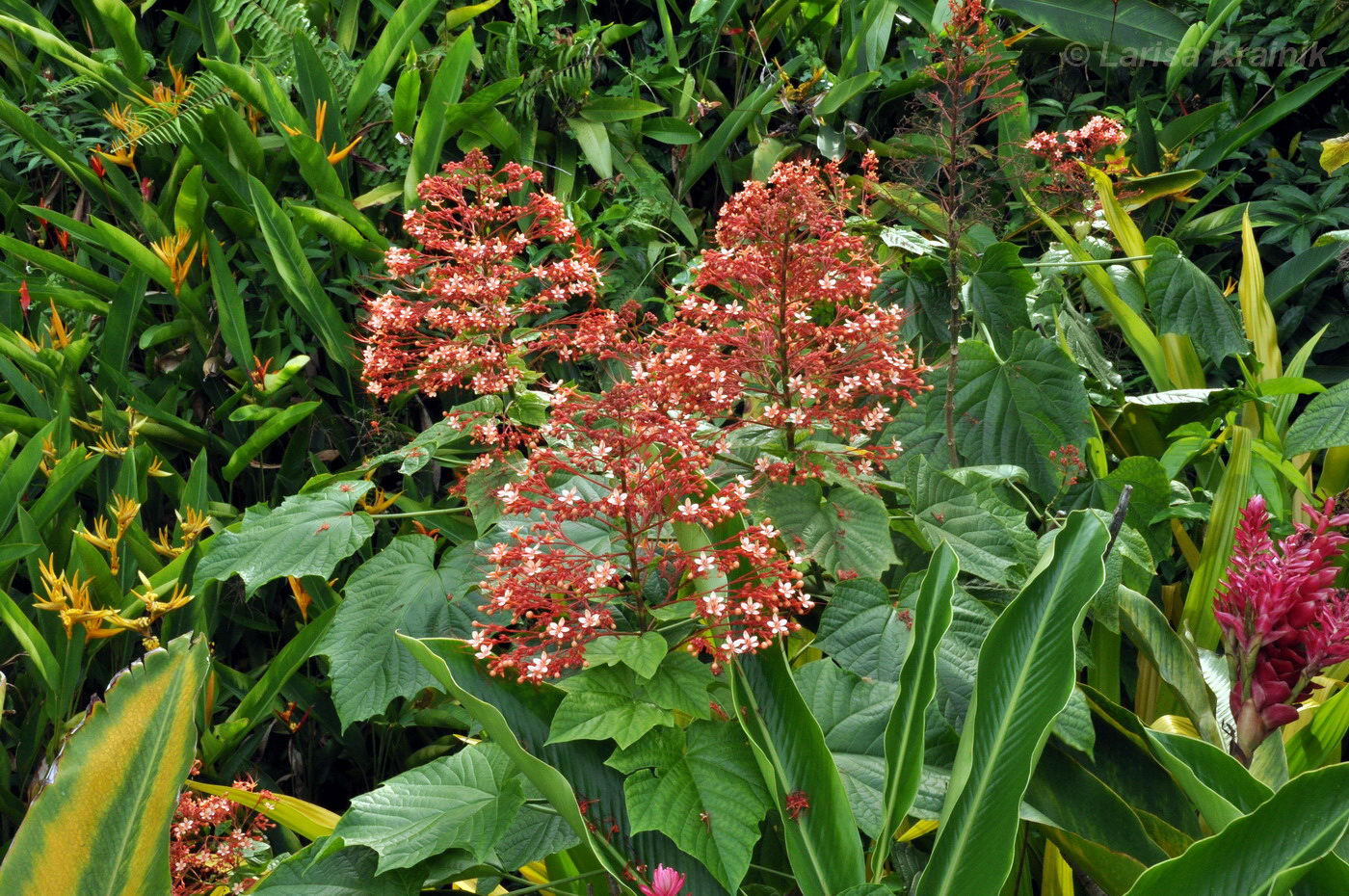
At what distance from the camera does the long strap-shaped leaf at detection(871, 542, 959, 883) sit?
38.1 inches

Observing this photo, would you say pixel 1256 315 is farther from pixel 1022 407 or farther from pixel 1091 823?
pixel 1091 823

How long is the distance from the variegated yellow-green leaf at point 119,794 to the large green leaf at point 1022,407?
44.3 inches

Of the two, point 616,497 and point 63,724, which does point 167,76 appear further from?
point 616,497

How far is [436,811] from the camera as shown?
105 cm

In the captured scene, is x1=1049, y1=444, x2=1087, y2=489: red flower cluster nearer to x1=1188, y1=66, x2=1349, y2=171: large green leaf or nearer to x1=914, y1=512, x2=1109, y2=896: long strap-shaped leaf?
x1=914, y1=512, x2=1109, y2=896: long strap-shaped leaf

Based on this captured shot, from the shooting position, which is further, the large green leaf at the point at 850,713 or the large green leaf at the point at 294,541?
the large green leaf at the point at 294,541

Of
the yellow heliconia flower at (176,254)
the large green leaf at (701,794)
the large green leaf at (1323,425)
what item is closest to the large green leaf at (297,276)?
the yellow heliconia flower at (176,254)

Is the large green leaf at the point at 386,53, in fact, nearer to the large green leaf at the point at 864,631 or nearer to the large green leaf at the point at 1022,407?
the large green leaf at the point at 1022,407

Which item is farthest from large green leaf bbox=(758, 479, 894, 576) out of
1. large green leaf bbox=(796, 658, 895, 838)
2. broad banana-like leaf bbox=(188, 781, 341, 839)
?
broad banana-like leaf bbox=(188, 781, 341, 839)

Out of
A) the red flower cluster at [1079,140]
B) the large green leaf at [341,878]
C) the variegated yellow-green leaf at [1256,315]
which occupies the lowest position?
the variegated yellow-green leaf at [1256,315]

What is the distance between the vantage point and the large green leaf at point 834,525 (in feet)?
3.84

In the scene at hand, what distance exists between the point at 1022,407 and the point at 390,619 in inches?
37.8

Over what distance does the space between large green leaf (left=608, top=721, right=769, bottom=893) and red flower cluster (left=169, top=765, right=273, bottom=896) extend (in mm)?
701

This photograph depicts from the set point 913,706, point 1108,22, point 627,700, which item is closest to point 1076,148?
point 1108,22
